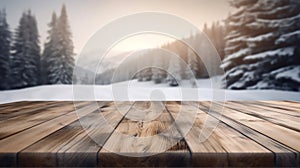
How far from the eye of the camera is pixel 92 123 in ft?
2.68

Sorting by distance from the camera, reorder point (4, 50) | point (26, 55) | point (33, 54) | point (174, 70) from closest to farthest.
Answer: point (174, 70) < point (4, 50) < point (26, 55) < point (33, 54)

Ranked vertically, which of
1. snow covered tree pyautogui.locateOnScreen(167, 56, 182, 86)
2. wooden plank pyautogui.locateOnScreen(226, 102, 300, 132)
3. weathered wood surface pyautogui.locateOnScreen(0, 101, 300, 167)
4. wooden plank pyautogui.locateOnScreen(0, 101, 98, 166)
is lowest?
wooden plank pyautogui.locateOnScreen(226, 102, 300, 132)

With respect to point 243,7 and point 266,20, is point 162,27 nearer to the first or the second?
point 266,20

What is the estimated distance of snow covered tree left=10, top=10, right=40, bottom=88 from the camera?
6.99 meters

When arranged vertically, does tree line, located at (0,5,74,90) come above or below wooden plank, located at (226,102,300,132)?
above

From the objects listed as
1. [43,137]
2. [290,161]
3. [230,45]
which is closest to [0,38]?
[230,45]

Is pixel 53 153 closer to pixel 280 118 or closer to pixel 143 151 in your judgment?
pixel 143 151

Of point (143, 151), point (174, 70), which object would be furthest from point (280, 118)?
point (174, 70)

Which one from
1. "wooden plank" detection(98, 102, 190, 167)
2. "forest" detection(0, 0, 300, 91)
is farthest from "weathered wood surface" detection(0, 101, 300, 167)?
"forest" detection(0, 0, 300, 91)

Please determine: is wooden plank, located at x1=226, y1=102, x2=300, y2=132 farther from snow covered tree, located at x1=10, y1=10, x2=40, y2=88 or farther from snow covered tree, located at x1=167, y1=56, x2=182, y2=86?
snow covered tree, located at x1=10, y1=10, x2=40, y2=88

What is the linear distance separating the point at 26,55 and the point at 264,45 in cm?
676

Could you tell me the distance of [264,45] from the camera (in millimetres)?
4895

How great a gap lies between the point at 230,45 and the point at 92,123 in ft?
17.5

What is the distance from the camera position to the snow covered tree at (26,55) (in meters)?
6.99
